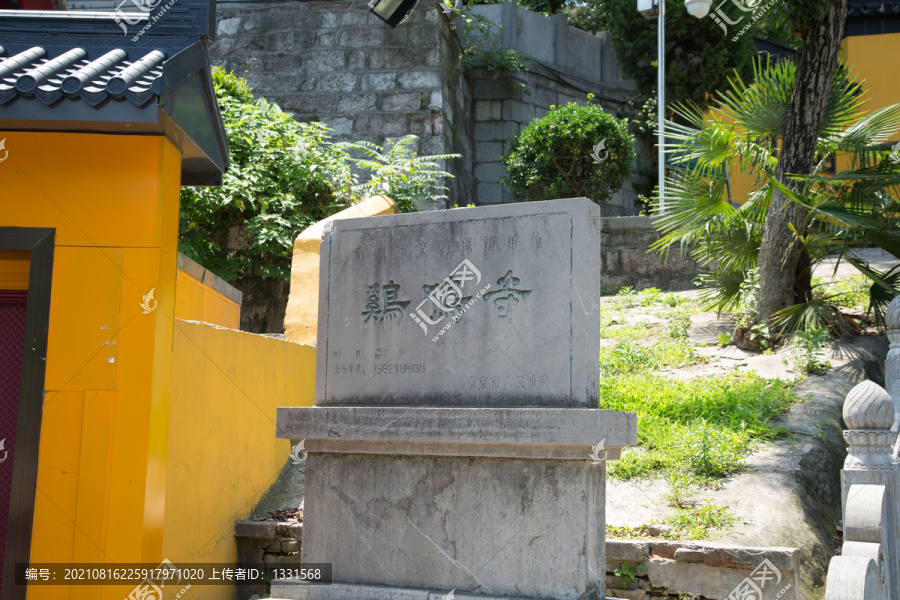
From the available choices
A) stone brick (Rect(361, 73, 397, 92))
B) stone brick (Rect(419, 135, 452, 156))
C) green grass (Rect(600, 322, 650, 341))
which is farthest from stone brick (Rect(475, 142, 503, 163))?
green grass (Rect(600, 322, 650, 341))

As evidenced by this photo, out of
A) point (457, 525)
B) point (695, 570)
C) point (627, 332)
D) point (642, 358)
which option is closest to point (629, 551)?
point (695, 570)

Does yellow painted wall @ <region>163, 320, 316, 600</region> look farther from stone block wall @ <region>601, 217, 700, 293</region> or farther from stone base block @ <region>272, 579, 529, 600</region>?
stone block wall @ <region>601, 217, 700, 293</region>

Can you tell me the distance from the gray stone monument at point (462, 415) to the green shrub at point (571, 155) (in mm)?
6971

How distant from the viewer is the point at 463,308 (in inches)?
140

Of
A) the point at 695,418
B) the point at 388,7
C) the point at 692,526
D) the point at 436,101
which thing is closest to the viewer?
the point at 692,526

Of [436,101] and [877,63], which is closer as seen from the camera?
[436,101]

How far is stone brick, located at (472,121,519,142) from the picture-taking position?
12.7m

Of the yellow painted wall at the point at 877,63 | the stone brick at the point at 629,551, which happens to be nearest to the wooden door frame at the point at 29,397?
the stone brick at the point at 629,551

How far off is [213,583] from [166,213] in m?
2.22

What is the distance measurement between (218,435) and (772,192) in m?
5.71

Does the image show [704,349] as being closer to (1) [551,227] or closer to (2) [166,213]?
(1) [551,227]

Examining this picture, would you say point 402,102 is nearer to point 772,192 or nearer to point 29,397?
point 772,192

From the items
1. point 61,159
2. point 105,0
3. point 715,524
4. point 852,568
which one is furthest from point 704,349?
point 105,0

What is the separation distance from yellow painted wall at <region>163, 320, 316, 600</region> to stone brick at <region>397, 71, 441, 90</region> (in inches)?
218
